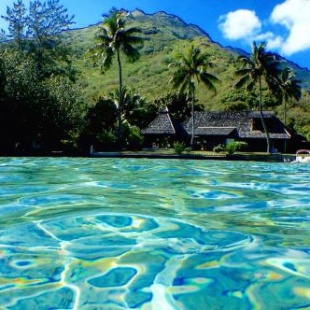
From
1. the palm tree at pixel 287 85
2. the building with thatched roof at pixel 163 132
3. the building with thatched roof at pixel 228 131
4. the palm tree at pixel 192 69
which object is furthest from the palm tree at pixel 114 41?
the palm tree at pixel 287 85

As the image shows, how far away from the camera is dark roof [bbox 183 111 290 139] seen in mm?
42406

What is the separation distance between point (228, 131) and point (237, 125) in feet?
6.72

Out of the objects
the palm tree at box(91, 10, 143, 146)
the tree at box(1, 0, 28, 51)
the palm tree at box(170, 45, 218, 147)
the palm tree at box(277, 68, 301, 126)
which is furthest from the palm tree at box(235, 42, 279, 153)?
the tree at box(1, 0, 28, 51)

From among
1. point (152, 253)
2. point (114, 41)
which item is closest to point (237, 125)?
point (114, 41)

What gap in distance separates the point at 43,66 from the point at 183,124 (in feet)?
51.7

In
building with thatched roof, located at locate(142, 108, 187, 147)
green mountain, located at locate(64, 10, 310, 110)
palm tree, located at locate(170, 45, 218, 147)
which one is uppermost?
green mountain, located at locate(64, 10, 310, 110)

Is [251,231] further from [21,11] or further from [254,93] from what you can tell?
[254,93]

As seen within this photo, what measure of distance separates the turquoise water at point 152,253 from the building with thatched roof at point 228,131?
116 feet

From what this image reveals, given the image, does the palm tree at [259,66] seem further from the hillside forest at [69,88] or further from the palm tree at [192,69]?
the palm tree at [192,69]

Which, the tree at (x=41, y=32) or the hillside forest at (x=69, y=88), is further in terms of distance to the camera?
the tree at (x=41, y=32)

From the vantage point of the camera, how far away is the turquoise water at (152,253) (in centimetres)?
321

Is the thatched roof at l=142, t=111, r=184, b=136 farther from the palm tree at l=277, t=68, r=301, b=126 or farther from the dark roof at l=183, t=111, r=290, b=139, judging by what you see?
the palm tree at l=277, t=68, r=301, b=126

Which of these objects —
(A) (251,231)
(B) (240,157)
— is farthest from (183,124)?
(A) (251,231)

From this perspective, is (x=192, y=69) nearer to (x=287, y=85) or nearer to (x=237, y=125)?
(x=237, y=125)
